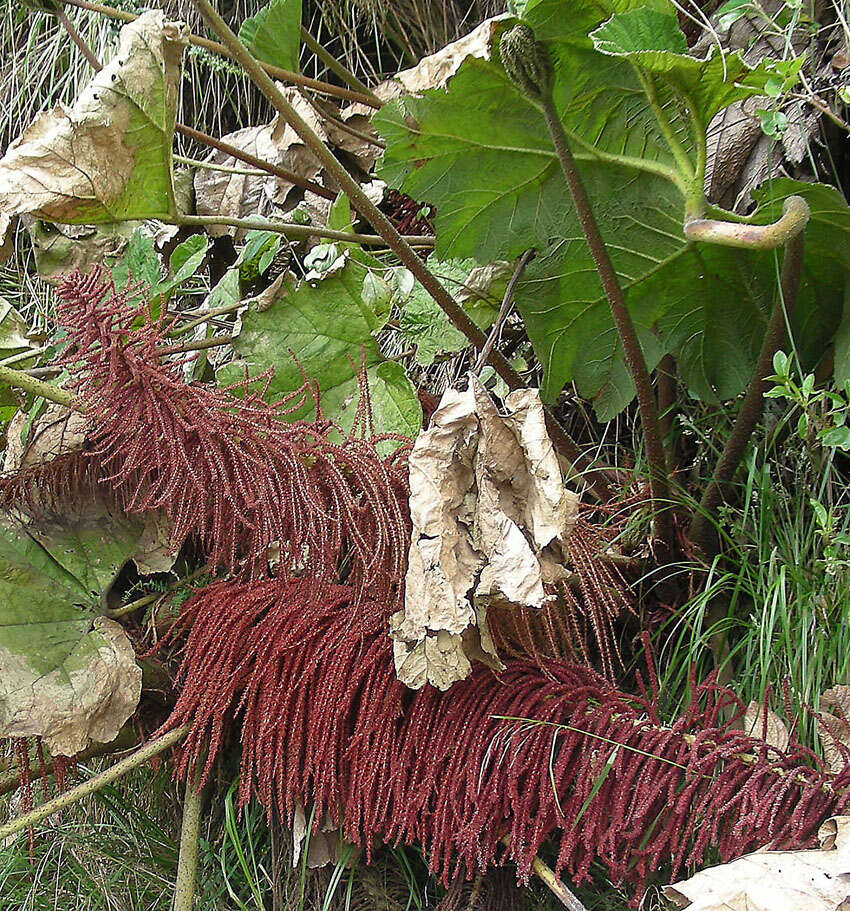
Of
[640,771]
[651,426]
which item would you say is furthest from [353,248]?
[640,771]

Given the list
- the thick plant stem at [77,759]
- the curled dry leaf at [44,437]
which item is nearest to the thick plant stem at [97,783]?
the thick plant stem at [77,759]

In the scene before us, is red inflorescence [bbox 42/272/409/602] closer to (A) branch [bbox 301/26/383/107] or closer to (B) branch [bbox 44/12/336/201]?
(B) branch [bbox 44/12/336/201]

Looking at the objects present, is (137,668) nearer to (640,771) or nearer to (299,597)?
(299,597)

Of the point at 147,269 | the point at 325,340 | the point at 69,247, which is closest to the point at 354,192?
the point at 325,340

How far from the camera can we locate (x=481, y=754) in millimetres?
862

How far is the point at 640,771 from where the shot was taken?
2.71ft

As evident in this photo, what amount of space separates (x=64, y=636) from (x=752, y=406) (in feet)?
2.45

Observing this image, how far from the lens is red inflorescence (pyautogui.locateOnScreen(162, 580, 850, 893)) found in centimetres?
80

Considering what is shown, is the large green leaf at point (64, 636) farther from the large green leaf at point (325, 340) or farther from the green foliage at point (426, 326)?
the green foliage at point (426, 326)

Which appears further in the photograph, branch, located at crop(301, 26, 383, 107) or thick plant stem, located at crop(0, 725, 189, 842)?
branch, located at crop(301, 26, 383, 107)

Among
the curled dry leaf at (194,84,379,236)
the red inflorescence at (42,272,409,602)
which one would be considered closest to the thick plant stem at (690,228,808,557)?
the red inflorescence at (42,272,409,602)

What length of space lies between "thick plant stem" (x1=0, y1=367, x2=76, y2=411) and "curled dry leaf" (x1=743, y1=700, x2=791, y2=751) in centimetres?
72

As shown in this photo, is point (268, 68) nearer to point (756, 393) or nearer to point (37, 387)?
point (37, 387)

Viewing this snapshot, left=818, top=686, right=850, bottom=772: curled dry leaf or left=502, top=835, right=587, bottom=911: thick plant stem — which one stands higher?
left=818, top=686, right=850, bottom=772: curled dry leaf
